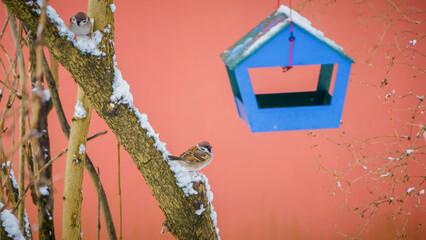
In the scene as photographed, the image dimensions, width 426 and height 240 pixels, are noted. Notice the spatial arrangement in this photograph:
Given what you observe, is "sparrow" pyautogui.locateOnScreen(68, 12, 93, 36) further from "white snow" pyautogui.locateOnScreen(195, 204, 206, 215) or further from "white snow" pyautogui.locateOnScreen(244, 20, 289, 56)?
"white snow" pyautogui.locateOnScreen(195, 204, 206, 215)

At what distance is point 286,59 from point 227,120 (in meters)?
1.29

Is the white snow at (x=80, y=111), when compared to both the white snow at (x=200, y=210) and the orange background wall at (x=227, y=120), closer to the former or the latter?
the white snow at (x=200, y=210)

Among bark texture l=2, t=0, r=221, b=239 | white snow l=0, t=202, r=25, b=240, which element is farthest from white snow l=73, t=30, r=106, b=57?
white snow l=0, t=202, r=25, b=240

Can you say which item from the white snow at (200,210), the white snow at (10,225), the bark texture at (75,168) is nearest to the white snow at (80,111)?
the bark texture at (75,168)

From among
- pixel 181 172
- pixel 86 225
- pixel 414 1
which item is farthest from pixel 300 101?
pixel 86 225

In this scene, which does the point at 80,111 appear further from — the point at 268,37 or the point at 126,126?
the point at 268,37

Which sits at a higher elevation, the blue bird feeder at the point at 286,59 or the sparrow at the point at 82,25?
Answer: the sparrow at the point at 82,25

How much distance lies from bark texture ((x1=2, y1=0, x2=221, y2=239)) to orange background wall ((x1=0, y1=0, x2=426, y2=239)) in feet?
3.34

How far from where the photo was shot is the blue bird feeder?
96cm

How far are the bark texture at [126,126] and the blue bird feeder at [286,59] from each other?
0.31 metres

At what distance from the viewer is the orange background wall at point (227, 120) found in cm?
217

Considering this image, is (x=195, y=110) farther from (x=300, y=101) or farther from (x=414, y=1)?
(x=414, y=1)

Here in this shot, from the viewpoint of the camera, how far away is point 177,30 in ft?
7.23

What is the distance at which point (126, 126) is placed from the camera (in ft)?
3.51
